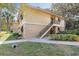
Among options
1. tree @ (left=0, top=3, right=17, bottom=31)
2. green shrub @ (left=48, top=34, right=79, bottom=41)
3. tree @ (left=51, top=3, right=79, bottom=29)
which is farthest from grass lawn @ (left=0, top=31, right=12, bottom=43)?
tree @ (left=51, top=3, right=79, bottom=29)

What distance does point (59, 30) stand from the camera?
76.8 inches

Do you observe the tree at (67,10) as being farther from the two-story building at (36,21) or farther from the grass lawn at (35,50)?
the grass lawn at (35,50)

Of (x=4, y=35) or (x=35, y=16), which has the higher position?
(x=35, y=16)

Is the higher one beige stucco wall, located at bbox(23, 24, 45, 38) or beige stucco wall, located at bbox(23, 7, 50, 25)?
beige stucco wall, located at bbox(23, 7, 50, 25)

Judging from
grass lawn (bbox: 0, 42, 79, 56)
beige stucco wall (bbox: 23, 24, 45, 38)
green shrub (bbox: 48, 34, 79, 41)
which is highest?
beige stucco wall (bbox: 23, 24, 45, 38)

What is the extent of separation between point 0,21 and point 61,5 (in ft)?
2.37

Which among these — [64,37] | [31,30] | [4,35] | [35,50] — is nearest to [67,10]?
[64,37]

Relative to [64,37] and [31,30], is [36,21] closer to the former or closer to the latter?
[31,30]

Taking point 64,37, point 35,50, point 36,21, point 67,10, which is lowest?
point 35,50

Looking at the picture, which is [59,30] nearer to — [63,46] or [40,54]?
[63,46]

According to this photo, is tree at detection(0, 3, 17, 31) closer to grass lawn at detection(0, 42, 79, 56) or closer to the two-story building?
the two-story building

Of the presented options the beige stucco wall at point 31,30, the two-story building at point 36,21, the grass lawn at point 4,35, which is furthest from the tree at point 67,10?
the grass lawn at point 4,35

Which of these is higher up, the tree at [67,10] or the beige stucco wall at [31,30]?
the tree at [67,10]

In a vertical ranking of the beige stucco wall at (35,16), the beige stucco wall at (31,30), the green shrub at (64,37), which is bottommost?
the green shrub at (64,37)
